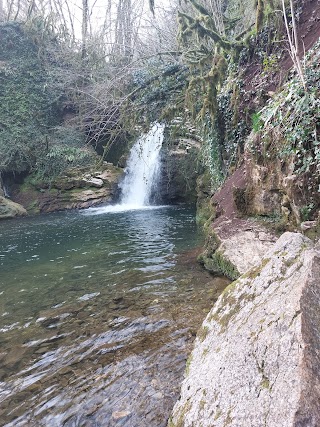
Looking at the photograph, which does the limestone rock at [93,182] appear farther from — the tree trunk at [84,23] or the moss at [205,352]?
the moss at [205,352]

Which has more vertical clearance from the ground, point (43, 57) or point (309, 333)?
point (43, 57)

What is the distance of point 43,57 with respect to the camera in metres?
19.1

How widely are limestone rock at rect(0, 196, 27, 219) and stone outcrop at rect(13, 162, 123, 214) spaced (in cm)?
95

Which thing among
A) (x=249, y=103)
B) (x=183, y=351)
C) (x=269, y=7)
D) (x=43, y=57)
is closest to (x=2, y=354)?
(x=183, y=351)

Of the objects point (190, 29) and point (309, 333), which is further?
point (190, 29)

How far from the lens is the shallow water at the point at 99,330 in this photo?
261cm

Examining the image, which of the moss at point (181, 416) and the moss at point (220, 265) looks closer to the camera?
the moss at point (181, 416)

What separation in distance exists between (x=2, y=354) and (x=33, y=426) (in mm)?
1305

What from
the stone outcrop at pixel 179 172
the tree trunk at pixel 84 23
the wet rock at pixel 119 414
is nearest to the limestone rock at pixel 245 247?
the wet rock at pixel 119 414

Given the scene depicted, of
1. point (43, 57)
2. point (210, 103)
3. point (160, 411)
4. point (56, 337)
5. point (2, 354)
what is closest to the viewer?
point (160, 411)

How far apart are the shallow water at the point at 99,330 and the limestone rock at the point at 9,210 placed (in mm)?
6985

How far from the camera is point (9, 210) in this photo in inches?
575

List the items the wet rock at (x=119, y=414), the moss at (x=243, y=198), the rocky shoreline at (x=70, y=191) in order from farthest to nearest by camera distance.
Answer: the rocky shoreline at (x=70, y=191)
the moss at (x=243, y=198)
the wet rock at (x=119, y=414)

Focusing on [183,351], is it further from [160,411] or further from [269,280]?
[269,280]
